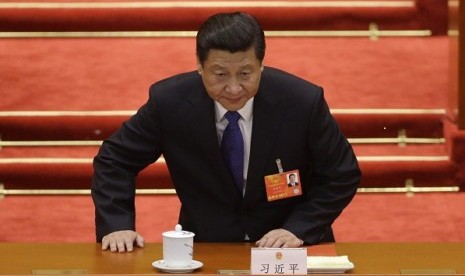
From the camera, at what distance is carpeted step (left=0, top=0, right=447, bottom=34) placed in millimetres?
4355

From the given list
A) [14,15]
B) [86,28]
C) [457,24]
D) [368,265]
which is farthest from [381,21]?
[368,265]

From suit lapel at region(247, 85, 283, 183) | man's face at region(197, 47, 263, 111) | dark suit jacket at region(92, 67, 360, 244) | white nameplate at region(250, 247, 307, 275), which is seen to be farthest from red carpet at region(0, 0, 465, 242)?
white nameplate at region(250, 247, 307, 275)

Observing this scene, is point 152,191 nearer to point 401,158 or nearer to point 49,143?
point 49,143

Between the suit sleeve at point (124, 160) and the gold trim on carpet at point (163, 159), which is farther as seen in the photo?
the gold trim on carpet at point (163, 159)

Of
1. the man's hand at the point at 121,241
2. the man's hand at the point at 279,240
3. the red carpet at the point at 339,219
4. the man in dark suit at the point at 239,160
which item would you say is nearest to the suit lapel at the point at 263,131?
the man in dark suit at the point at 239,160

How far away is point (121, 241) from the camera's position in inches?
93.6

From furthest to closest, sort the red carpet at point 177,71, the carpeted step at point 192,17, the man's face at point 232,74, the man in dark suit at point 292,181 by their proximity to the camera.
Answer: the carpeted step at point 192,17 → the red carpet at point 177,71 → the man in dark suit at point 292,181 → the man's face at point 232,74

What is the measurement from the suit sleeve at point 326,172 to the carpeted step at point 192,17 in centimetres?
188

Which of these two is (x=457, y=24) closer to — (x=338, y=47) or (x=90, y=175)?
(x=338, y=47)

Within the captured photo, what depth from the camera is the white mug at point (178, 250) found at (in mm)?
2188

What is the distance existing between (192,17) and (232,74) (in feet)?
6.83

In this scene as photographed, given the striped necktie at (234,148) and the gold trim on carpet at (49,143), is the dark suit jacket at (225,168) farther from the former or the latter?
the gold trim on carpet at (49,143)

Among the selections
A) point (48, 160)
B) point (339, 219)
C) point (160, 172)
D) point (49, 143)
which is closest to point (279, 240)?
point (339, 219)

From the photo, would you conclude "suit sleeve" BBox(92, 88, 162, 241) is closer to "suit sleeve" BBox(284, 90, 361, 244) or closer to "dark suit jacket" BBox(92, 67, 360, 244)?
"dark suit jacket" BBox(92, 67, 360, 244)
